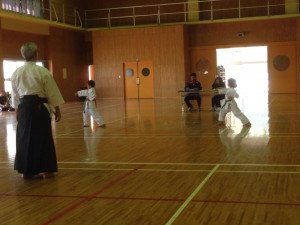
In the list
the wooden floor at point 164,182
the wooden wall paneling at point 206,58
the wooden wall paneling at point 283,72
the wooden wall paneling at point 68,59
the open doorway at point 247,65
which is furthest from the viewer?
the open doorway at point 247,65

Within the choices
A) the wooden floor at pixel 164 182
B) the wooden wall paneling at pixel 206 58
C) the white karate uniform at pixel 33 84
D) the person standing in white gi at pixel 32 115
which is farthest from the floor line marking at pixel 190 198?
the wooden wall paneling at pixel 206 58

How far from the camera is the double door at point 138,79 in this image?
25312 millimetres

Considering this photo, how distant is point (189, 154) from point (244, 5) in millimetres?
19012

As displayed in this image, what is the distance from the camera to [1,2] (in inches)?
742

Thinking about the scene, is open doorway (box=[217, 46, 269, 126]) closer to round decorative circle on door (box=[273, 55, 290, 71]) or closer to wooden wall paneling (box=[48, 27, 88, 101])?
round decorative circle on door (box=[273, 55, 290, 71])

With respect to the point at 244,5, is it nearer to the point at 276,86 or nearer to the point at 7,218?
the point at 276,86

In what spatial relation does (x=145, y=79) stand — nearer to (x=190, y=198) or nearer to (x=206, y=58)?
(x=206, y=58)

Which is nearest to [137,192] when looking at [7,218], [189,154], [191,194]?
[191,194]

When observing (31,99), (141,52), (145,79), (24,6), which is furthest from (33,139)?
(145,79)

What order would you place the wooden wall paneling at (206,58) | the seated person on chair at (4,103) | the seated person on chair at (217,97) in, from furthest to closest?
1. the wooden wall paneling at (206,58)
2. the seated person on chair at (4,103)
3. the seated person on chair at (217,97)

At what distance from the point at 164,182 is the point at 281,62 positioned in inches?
813

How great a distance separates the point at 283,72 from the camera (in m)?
24.1

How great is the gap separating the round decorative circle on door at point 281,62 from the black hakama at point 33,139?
20641 mm

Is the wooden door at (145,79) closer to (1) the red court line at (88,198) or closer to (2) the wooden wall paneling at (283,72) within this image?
(2) the wooden wall paneling at (283,72)
